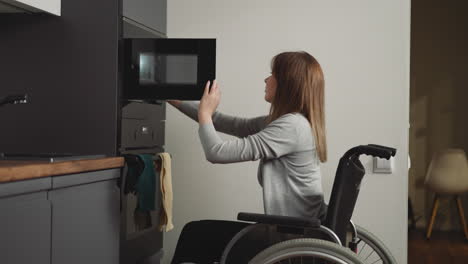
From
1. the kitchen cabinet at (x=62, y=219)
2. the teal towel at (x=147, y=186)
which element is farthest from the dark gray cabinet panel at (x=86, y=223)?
the teal towel at (x=147, y=186)

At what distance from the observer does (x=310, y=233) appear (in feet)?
6.29

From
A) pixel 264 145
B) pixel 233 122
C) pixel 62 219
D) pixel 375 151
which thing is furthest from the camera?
pixel 233 122

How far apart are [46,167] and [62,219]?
183 mm

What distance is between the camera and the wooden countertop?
4.82ft

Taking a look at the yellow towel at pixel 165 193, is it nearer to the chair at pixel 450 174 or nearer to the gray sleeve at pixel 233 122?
the gray sleeve at pixel 233 122

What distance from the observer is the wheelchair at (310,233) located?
173cm

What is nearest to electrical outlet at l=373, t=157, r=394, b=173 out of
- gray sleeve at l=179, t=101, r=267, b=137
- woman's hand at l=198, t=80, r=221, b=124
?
gray sleeve at l=179, t=101, r=267, b=137

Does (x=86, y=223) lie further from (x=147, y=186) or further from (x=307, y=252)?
(x=307, y=252)

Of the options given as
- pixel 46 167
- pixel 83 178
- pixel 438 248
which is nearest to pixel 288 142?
pixel 83 178

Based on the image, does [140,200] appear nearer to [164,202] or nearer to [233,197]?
[164,202]

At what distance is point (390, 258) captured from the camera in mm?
2227

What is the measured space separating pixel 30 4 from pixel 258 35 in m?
1.13

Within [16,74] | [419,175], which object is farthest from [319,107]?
[419,175]

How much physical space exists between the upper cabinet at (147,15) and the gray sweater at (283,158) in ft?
1.96
